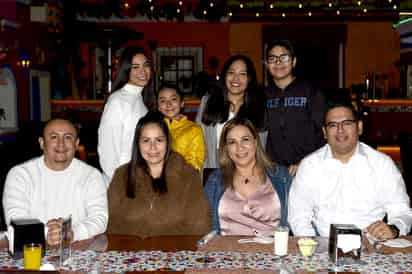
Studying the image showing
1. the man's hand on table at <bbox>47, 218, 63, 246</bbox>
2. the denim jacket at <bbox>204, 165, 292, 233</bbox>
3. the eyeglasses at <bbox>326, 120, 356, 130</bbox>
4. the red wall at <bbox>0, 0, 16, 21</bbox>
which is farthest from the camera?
the red wall at <bbox>0, 0, 16, 21</bbox>

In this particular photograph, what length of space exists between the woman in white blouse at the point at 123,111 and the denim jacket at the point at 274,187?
0.74 meters

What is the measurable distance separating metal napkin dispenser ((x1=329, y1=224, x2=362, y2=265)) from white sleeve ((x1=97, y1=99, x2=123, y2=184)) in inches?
67.8

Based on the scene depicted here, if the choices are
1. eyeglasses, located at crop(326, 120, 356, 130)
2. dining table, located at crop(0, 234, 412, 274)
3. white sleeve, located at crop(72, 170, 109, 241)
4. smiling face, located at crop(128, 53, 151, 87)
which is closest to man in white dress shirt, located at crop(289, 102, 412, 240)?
eyeglasses, located at crop(326, 120, 356, 130)

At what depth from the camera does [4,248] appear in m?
2.54

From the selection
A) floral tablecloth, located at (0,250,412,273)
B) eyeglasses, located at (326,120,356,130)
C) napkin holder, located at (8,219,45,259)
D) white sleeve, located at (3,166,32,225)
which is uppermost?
eyeglasses, located at (326,120,356,130)

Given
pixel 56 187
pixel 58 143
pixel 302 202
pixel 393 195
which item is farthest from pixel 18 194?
pixel 393 195

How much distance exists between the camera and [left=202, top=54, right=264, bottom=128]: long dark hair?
3.87m

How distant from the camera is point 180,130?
405 cm

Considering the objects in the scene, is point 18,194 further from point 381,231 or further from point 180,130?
point 381,231

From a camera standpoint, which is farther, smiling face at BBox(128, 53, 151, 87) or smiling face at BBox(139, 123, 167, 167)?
smiling face at BBox(128, 53, 151, 87)

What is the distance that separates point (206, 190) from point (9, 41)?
5.92 metres

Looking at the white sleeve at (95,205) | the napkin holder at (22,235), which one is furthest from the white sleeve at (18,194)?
the napkin holder at (22,235)

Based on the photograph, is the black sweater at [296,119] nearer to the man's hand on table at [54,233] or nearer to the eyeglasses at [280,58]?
the eyeglasses at [280,58]

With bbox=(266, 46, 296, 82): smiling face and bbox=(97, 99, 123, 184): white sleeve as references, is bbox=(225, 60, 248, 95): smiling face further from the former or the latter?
bbox=(97, 99, 123, 184): white sleeve
